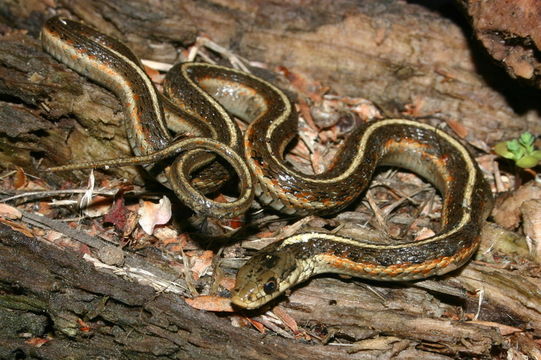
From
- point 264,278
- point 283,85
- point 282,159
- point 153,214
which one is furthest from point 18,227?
point 283,85

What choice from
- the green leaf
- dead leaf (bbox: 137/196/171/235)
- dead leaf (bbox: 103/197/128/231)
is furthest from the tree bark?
the green leaf

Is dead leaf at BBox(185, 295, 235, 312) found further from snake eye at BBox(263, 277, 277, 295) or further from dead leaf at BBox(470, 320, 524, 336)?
dead leaf at BBox(470, 320, 524, 336)

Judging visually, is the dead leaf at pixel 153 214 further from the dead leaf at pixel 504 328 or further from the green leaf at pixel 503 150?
the green leaf at pixel 503 150

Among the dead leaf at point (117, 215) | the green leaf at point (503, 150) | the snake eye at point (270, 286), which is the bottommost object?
the dead leaf at point (117, 215)

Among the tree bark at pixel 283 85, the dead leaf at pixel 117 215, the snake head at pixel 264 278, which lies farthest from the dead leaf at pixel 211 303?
the dead leaf at pixel 117 215

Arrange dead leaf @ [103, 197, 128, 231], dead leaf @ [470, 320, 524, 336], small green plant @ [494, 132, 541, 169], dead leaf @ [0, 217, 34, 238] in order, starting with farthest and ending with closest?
small green plant @ [494, 132, 541, 169], dead leaf @ [103, 197, 128, 231], dead leaf @ [470, 320, 524, 336], dead leaf @ [0, 217, 34, 238]

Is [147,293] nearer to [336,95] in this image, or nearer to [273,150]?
[273,150]
